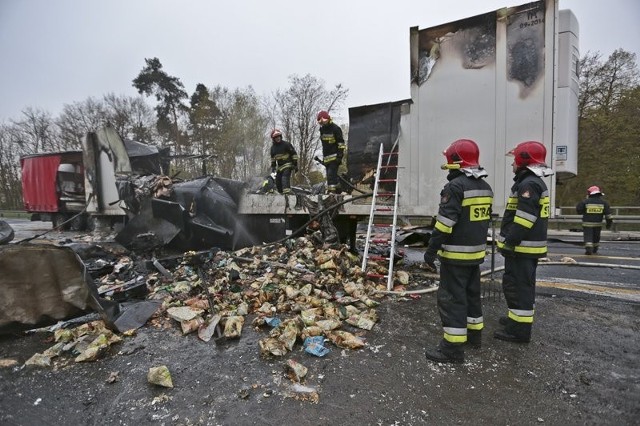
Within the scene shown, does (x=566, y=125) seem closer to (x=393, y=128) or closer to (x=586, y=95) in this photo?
(x=393, y=128)

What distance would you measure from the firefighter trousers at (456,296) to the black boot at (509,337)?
0.41 meters

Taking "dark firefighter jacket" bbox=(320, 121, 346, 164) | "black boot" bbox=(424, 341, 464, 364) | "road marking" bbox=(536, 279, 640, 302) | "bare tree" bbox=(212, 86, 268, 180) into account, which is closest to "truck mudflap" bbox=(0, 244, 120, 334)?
"black boot" bbox=(424, 341, 464, 364)

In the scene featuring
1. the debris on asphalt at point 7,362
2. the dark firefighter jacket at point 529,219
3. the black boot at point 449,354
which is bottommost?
the debris on asphalt at point 7,362

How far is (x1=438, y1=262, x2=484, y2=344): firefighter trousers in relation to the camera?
7.67 feet

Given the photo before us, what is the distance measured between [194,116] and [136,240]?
72.5 ft

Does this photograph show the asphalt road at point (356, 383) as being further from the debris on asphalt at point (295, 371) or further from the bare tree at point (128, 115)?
the bare tree at point (128, 115)

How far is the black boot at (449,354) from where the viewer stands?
2328 millimetres

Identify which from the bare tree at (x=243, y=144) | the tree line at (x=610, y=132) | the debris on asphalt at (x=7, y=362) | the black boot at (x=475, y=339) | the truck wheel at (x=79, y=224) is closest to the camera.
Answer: the debris on asphalt at (x=7, y=362)

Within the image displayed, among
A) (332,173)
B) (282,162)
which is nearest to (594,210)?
(332,173)

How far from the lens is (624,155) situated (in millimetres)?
12961

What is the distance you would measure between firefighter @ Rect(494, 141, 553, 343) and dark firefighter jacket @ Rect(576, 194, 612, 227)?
5.35m

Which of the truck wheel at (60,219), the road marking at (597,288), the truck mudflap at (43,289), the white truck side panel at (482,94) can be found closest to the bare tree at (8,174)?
the truck wheel at (60,219)

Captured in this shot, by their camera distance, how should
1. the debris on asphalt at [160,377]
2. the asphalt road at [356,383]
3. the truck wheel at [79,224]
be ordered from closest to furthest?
the asphalt road at [356,383]
the debris on asphalt at [160,377]
the truck wheel at [79,224]

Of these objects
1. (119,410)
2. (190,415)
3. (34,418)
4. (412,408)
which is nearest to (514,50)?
(412,408)
